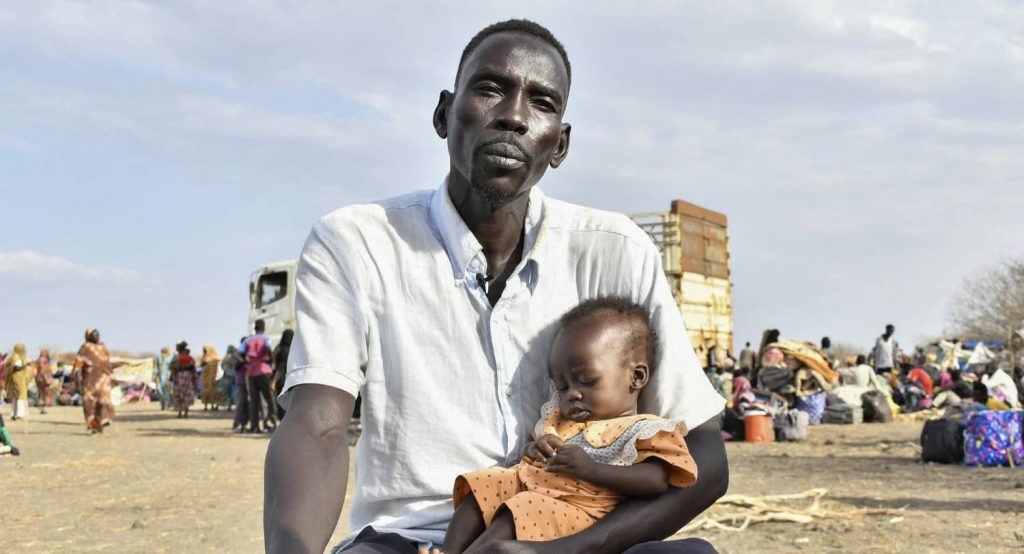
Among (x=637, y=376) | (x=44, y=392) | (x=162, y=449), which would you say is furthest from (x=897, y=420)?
(x=44, y=392)

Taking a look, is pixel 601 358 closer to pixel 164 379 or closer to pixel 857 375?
pixel 857 375

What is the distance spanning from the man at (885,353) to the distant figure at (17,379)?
664 inches

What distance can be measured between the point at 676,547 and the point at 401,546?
55 cm

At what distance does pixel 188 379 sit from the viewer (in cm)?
2270

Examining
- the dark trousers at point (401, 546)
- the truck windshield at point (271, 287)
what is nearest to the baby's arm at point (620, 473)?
the dark trousers at point (401, 546)

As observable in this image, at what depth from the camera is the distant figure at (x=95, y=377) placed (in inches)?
658

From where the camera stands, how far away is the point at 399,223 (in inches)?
90.8

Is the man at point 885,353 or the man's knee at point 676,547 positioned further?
the man at point 885,353

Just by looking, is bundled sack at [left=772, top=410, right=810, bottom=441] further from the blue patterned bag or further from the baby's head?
the baby's head

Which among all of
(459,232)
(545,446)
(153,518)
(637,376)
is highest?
(459,232)

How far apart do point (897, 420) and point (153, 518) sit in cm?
1319

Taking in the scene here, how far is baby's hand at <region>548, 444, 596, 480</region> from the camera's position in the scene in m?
2.04

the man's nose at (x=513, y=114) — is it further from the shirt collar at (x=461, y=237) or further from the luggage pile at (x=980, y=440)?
the luggage pile at (x=980, y=440)

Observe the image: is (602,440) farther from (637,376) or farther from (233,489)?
(233,489)
